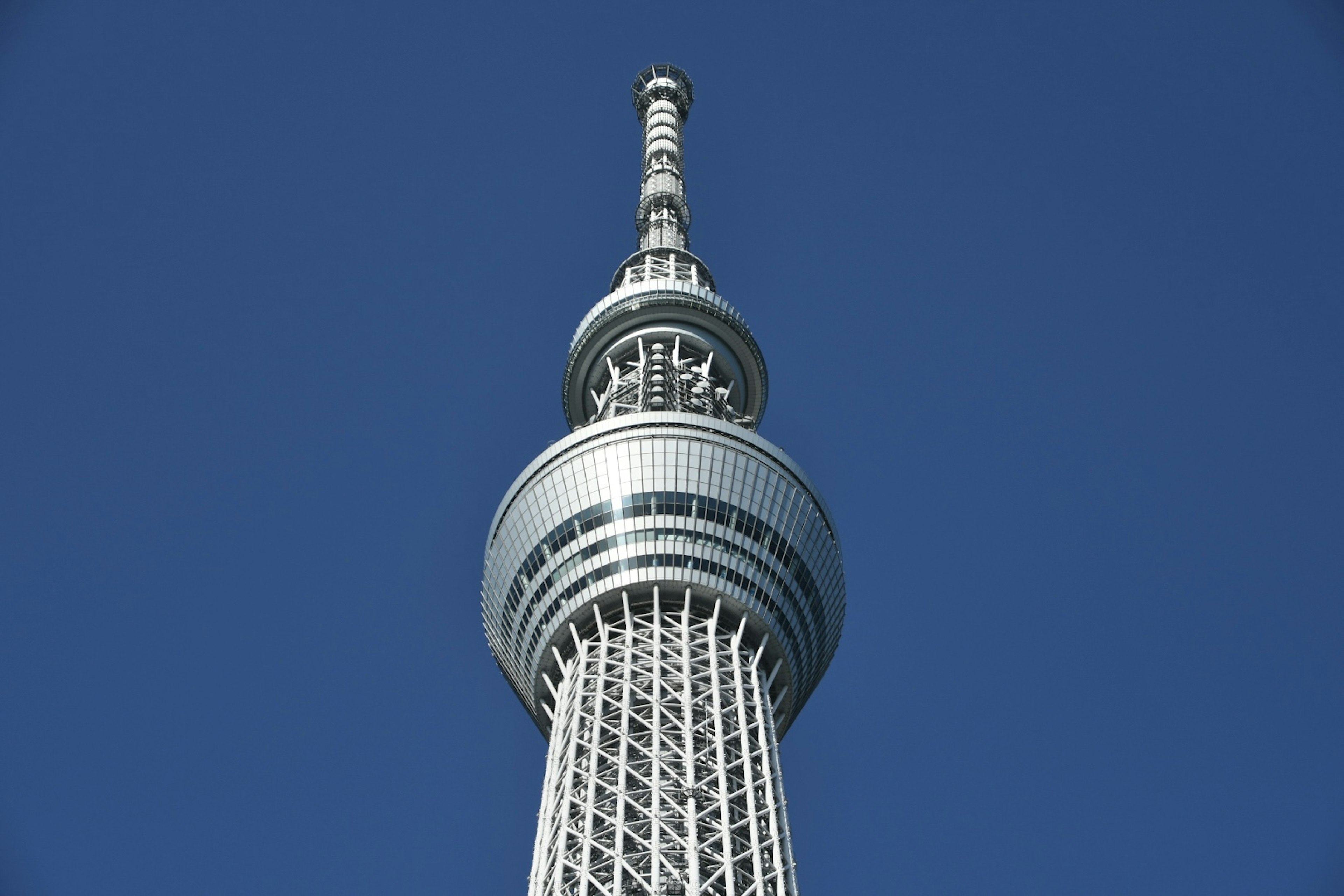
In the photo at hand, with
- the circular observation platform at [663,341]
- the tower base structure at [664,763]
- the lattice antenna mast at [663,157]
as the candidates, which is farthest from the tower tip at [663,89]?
the tower base structure at [664,763]

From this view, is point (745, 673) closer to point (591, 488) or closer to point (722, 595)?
point (722, 595)

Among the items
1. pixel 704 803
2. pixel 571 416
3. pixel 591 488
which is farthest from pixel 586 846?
pixel 571 416

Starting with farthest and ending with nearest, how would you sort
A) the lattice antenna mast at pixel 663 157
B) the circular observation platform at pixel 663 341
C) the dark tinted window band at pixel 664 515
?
the lattice antenna mast at pixel 663 157
the circular observation platform at pixel 663 341
the dark tinted window band at pixel 664 515

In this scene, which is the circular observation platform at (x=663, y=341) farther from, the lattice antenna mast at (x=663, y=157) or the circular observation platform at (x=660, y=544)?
the circular observation platform at (x=660, y=544)

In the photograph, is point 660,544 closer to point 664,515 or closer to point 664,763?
point 664,515

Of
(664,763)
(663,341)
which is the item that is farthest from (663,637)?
(663,341)

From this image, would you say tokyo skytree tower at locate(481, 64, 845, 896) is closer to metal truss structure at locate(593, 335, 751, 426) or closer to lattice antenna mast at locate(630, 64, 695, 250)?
metal truss structure at locate(593, 335, 751, 426)
